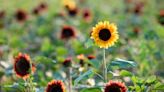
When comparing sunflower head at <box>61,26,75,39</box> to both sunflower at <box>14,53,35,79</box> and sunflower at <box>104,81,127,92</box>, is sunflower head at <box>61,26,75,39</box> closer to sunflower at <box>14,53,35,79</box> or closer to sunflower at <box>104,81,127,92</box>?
sunflower at <box>14,53,35,79</box>

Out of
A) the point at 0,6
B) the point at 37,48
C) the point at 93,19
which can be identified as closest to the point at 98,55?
the point at 37,48

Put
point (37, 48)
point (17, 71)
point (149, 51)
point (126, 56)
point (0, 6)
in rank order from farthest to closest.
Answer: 1. point (0, 6)
2. point (37, 48)
3. point (126, 56)
4. point (149, 51)
5. point (17, 71)

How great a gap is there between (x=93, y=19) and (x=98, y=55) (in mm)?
2190

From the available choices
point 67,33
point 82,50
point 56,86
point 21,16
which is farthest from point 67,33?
point 56,86

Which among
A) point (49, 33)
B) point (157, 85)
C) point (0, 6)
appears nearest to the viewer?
point (157, 85)

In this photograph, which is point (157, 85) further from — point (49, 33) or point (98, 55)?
point (49, 33)

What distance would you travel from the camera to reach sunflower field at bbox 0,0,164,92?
3.38 meters

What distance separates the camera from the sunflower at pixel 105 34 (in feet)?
11.1

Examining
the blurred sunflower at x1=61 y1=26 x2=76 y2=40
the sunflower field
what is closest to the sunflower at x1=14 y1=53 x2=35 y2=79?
the sunflower field

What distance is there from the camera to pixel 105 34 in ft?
11.2

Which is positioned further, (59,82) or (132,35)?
(132,35)

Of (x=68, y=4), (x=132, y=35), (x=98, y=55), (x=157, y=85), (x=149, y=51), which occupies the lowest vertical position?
(x=157, y=85)

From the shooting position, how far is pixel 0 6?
9180 mm

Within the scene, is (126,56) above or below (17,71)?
above
